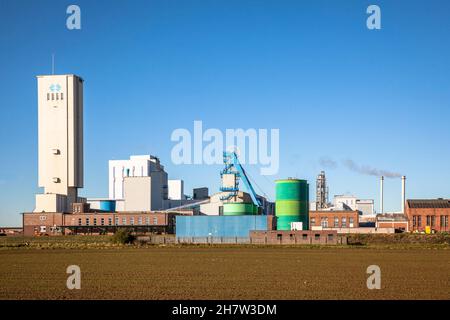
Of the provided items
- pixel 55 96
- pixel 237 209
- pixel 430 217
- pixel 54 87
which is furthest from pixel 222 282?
pixel 54 87

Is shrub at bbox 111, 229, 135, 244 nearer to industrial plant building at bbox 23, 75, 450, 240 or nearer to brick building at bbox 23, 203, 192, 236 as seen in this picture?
industrial plant building at bbox 23, 75, 450, 240

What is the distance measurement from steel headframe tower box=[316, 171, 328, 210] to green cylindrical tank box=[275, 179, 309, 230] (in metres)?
45.7

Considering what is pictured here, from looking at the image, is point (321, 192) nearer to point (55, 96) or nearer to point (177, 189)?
point (177, 189)

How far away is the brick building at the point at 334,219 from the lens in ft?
405

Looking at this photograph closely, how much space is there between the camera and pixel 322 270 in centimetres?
3628

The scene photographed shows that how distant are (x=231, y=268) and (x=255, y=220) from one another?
5339 cm

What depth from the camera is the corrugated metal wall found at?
91.0 meters

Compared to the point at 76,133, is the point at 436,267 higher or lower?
lower

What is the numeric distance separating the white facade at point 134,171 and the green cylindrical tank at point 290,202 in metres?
42.1

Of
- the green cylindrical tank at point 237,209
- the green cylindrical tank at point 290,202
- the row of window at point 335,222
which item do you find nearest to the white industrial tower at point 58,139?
the green cylindrical tank at point 237,209

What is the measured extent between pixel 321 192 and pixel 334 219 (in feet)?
54.0

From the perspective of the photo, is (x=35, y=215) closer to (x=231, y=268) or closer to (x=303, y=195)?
(x=303, y=195)
